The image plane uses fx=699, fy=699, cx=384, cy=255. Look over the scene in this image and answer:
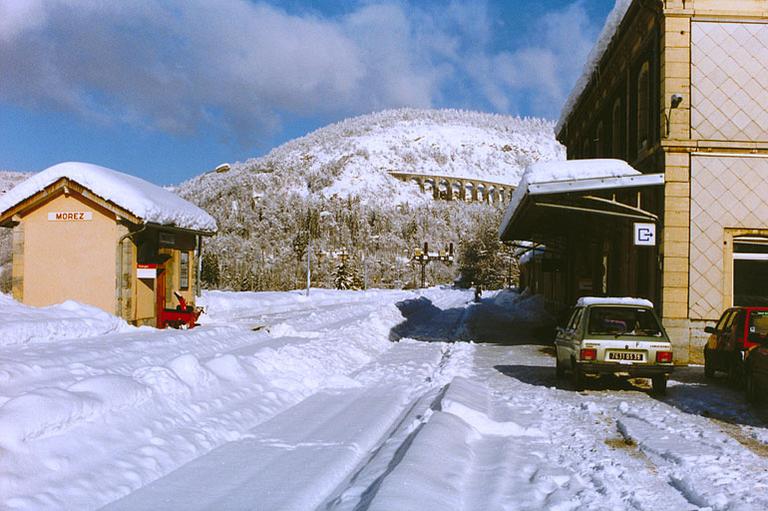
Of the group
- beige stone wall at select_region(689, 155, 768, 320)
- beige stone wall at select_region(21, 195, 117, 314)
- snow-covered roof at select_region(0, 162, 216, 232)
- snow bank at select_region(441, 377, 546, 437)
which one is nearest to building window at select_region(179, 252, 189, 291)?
snow-covered roof at select_region(0, 162, 216, 232)

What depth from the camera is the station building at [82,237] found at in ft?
71.1

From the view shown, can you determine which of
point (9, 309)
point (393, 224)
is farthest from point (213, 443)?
point (393, 224)

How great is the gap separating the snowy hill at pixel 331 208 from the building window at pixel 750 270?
58.4 m

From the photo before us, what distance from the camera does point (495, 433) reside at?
875 centimetres

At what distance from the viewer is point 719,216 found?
17031mm

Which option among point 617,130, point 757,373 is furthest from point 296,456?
point 617,130

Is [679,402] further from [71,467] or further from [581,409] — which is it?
[71,467]

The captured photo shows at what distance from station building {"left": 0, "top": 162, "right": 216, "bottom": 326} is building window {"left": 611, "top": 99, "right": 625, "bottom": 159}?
49.8 feet

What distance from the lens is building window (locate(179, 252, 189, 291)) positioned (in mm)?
25903

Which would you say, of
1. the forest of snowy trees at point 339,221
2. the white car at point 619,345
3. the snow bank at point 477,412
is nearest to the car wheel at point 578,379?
the white car at point 619,345

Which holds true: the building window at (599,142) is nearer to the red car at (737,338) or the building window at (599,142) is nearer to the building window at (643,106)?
the building window at (643,106)

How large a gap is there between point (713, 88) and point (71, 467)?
54.4 feet

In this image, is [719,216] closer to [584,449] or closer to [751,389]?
[751,389]

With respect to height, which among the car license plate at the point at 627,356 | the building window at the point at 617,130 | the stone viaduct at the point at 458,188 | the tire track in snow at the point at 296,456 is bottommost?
the tire track in snow at the point at 296,456
